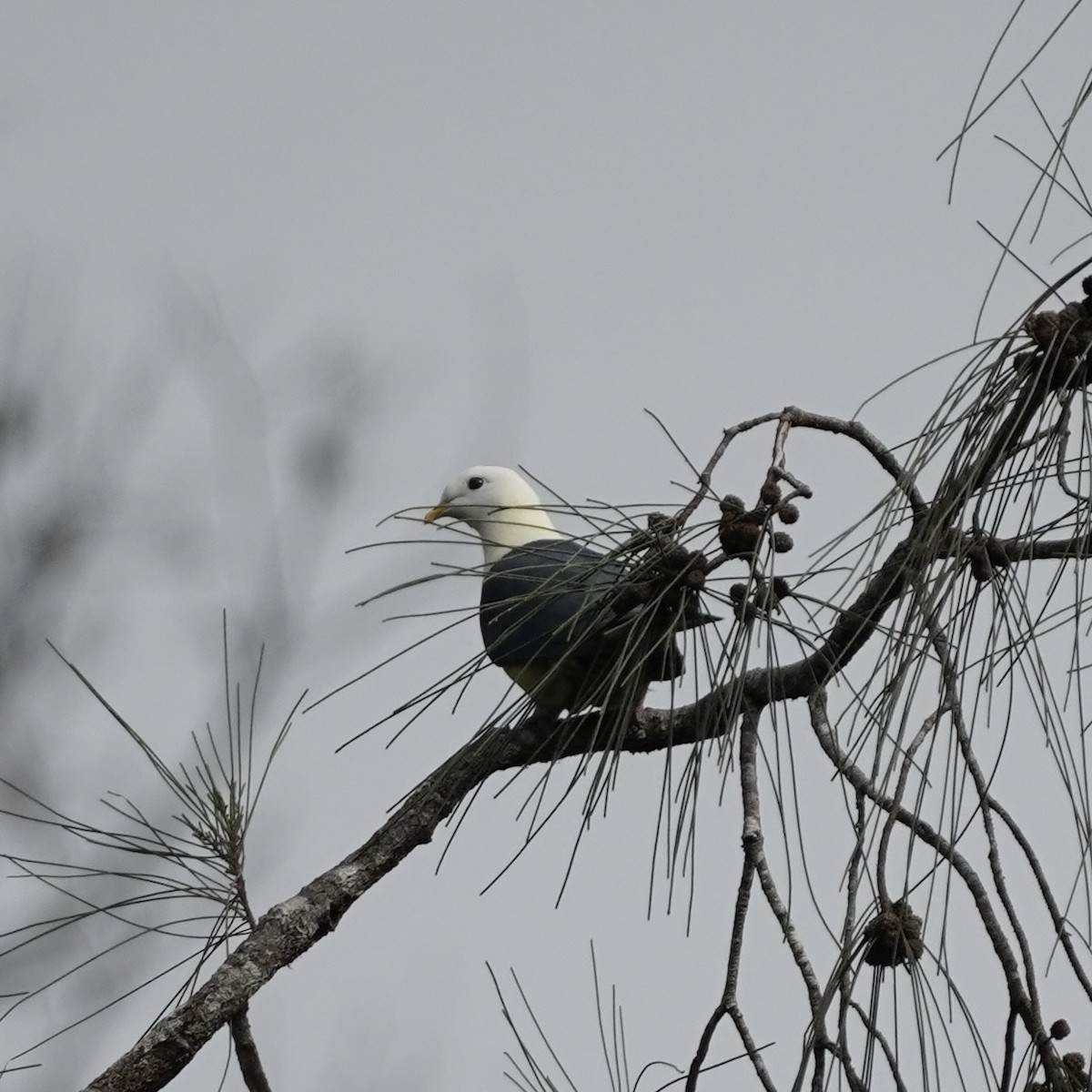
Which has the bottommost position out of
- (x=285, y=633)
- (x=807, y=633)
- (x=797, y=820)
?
(x=797, y=820)

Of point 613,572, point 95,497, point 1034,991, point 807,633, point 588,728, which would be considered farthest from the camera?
point 95,497

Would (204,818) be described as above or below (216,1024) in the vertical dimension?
above

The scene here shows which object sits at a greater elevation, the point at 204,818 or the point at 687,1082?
the point at 204,818

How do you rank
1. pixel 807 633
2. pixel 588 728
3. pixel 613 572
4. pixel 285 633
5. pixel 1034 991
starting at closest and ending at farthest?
pixel 1034 991 → pixel 807 633 → pixel 613 572 → pixel 588 728 → pixel 285 633

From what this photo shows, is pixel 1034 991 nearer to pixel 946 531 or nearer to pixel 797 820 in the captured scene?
pixel 797 820

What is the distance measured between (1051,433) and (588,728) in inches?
32.3

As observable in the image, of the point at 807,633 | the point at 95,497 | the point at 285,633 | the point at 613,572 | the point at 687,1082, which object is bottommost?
the point at 687,1082

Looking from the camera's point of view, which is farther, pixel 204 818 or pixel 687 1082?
pixel 204 818

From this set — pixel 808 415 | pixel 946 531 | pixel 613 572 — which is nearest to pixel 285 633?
pixel 613 572

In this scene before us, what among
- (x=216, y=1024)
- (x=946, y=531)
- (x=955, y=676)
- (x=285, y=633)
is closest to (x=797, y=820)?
(x=955, y=676)

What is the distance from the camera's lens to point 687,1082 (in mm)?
1474

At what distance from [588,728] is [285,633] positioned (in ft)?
5.07

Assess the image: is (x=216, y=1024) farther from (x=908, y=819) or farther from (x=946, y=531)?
(x=946, y=531)

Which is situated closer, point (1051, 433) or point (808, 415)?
point (1051, 433)
